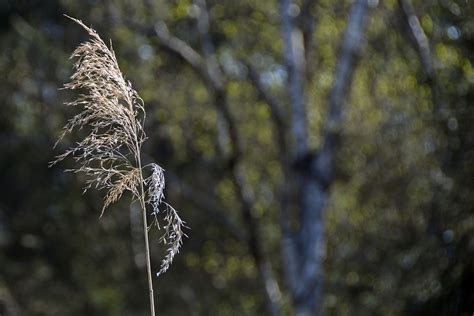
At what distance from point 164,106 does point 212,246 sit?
11.3ft

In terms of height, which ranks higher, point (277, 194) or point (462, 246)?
point (462, 246)

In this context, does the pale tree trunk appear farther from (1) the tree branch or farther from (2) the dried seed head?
(2) the dried seed head

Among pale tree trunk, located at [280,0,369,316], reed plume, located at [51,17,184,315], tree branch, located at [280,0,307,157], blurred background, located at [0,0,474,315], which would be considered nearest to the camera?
reed plume, located at [51,17,184,315]

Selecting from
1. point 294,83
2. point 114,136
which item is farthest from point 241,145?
point 114,136

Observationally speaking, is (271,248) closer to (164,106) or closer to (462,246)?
(164,106)

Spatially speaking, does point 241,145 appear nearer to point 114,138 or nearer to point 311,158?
point 311,158

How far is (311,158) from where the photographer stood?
43.8 ft

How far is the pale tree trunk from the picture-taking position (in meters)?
13.0

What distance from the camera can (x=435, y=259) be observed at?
27.7ft

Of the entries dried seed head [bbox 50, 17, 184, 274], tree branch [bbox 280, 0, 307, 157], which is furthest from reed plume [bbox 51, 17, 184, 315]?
tree branch [bbox 280, 0, 307, 157]

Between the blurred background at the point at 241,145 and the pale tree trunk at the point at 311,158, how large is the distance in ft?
0.14

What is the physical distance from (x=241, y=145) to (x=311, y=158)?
2.98 metres

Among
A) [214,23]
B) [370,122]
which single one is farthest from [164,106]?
[370,122]

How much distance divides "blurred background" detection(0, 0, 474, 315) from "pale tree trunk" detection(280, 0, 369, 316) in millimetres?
42
